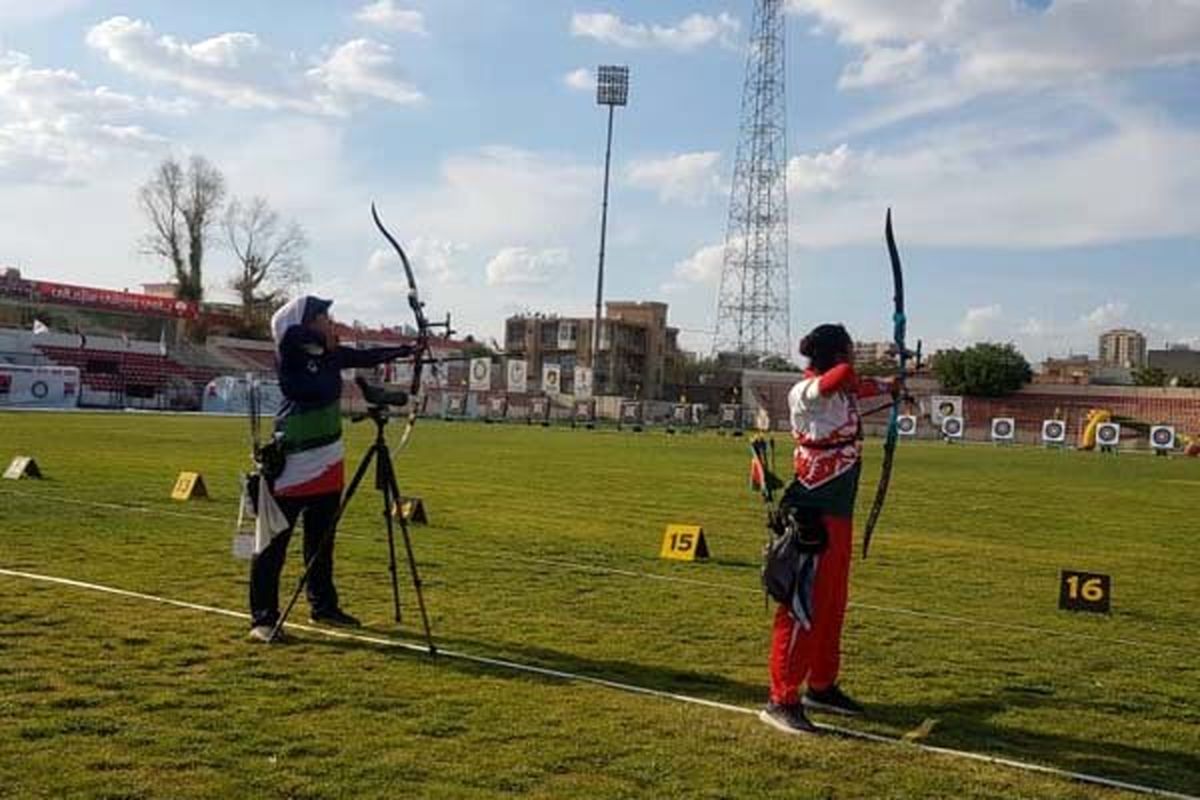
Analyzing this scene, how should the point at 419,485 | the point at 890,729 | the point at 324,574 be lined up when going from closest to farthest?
the point at 890,729 < the point at 324,574 < the point at 419,485

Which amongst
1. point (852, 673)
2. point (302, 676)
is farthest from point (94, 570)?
point (852, 673)

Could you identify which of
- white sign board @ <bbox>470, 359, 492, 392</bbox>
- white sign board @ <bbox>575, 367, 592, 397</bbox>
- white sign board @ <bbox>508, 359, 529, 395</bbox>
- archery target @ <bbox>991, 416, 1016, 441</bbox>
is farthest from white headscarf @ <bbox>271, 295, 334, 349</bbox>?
white sign board @ <bbox>575, 367, 592, 397</bbox>

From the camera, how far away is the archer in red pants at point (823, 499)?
21.8ft

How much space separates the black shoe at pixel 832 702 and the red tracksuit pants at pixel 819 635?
0.04 metres

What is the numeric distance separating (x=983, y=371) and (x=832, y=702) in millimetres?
101703

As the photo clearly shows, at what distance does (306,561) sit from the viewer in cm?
876

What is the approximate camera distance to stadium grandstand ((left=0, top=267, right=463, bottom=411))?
2409 inches

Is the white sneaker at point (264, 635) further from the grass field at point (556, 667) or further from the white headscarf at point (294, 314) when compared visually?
the white headscarf at point (294, 314)

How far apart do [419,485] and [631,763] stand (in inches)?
642

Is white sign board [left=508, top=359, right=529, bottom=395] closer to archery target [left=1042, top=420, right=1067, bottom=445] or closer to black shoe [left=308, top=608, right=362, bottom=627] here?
archery target [left=1042, top=420, right=1067, bottom=445]

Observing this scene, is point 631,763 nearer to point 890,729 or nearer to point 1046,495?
point 890,729

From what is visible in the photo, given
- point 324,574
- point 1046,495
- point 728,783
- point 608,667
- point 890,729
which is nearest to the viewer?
point 728,783

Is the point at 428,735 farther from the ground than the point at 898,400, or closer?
closer

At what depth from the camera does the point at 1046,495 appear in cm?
2731
